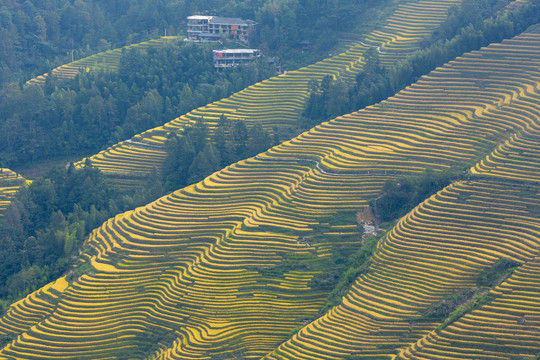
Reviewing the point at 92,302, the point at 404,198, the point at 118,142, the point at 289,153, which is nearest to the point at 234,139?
the point at 289,153

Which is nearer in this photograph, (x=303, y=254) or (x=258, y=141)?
(x=303, y=254)

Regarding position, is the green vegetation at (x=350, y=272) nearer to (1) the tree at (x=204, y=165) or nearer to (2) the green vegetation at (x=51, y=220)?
(1) the tree at (x=204, y=165)

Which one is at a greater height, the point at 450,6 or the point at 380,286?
the point at 450,6

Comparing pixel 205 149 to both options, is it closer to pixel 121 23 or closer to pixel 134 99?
pixel 134 99

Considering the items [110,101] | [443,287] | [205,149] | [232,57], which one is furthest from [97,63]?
[443,287]

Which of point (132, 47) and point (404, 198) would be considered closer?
point (404, 198)

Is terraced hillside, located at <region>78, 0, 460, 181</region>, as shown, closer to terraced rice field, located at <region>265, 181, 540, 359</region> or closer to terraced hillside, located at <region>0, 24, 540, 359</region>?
terraced hillside, located at <region>0, 24, 540, 359</region>

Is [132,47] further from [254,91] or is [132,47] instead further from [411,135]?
[411,135]

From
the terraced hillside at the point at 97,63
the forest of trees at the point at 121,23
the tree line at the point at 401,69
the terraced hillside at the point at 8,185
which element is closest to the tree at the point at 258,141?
the tree line at the point at 401,69
